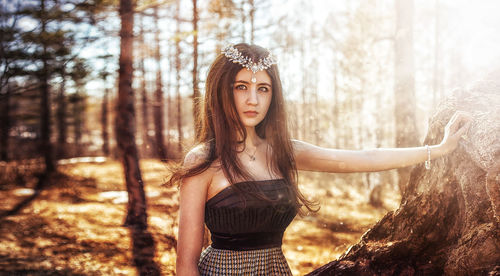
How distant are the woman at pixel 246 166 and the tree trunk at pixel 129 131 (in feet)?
18.7

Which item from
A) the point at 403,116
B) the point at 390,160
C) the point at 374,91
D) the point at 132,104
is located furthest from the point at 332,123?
the point at 390,160

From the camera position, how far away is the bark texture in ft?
5.76

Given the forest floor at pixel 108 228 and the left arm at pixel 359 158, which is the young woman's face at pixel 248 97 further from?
the forest floor at pixel 108 228

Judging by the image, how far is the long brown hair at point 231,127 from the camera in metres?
2.15

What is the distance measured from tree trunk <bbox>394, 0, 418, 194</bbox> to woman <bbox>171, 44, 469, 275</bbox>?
16.9ft

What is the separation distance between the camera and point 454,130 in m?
2.15

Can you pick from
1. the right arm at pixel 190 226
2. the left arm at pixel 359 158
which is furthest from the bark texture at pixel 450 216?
the right arm at pixel 190 226

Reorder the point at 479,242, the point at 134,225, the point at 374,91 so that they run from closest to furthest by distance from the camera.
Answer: the point at 479,242
the point at 134,225
the point at 374,91

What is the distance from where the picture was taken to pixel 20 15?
6.41m

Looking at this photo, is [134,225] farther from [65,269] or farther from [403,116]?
[403,116]

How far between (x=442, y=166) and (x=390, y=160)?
303mm

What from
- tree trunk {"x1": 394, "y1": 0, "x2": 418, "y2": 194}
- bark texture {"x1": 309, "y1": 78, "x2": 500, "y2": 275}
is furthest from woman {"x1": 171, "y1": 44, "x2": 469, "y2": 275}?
tree trunk {"x1": 394, "y1": 0, "x2": 418, "y2": 194}

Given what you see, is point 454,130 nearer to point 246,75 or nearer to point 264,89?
point 264,89

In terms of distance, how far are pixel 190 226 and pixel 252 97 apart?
0.83 meters
